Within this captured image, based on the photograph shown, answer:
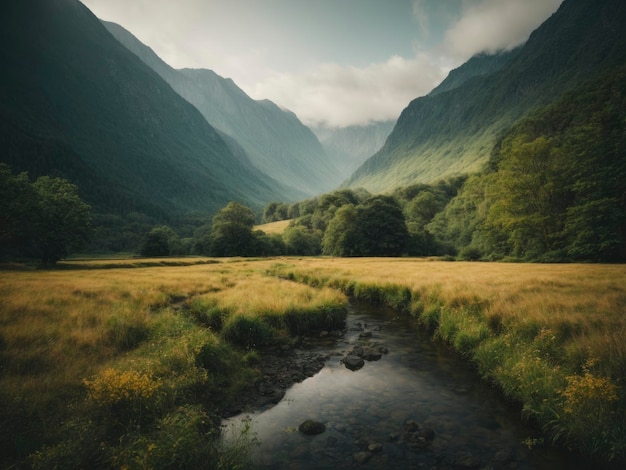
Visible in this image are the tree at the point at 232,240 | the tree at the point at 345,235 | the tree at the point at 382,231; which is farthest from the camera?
the tree at the point at 232,240

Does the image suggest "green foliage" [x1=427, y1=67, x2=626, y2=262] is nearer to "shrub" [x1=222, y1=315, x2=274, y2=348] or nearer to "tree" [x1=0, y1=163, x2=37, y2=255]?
"shrub" [x1=222, y1=315, x2=274, y2=348]

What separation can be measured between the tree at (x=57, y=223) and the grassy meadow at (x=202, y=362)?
158ft

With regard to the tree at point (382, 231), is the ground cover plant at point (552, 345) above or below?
below

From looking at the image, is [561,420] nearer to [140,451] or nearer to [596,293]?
[140,451]

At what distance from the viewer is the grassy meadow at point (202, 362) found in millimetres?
6020

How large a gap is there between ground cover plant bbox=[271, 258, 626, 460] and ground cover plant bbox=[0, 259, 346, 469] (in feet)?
24.4

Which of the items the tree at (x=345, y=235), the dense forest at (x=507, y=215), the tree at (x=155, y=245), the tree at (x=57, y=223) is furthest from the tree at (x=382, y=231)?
the tree at (x=155, y=245)

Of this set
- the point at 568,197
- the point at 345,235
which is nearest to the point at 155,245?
the point at 345,235

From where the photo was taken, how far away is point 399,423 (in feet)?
27.4

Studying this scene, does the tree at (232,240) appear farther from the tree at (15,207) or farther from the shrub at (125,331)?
the shrub at (125,331)

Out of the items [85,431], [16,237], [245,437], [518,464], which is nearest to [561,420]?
[518,464]

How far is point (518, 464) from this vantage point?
22.0 ft

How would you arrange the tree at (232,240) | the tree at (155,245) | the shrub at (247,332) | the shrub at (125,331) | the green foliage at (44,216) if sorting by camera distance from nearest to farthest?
the shrub at (125,331), the shrub at (247,332), the green foliage at (44,216), the tree at (232,240), the tree at (155,245)

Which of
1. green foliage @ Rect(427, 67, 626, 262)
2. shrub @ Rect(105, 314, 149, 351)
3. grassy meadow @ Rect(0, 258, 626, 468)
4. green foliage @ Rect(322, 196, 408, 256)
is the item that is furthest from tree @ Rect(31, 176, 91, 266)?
green foliage @ Rect(427, 67, 626, 262)
